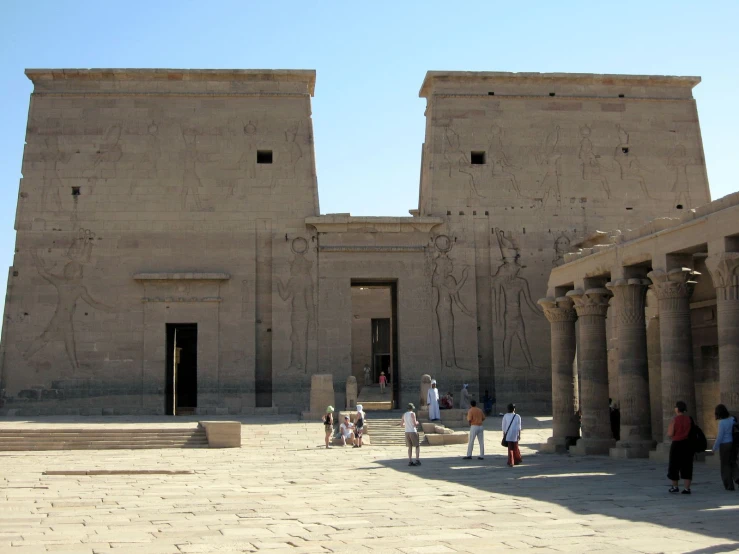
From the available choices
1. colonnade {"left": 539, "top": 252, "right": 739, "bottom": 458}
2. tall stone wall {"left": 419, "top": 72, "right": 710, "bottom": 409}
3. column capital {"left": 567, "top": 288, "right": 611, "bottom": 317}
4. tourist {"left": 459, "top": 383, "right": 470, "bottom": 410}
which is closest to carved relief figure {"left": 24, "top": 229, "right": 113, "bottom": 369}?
tall stone wall {"left": 419, "top": 72, "right": 710, "bottom": 409}

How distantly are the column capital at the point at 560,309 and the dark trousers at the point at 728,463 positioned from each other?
7.02m

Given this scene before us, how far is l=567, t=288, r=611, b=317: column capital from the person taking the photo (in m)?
16.1

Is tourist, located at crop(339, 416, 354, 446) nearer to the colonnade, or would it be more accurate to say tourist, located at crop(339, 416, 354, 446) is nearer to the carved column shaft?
the colonnade

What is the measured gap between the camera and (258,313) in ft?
84.4

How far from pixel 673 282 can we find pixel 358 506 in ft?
22.0

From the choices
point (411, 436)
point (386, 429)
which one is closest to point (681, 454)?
point (411, 436)

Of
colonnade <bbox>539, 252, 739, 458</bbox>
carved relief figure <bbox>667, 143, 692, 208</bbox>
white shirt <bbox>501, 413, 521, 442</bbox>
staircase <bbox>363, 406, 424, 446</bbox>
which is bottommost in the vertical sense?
staircase <bbox>363, 406, 424, 446</bbox>

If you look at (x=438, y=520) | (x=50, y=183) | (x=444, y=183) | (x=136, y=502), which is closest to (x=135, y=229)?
(x=50, y=183)

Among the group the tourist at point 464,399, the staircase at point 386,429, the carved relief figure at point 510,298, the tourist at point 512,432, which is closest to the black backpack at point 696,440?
the tourist at point 512,432

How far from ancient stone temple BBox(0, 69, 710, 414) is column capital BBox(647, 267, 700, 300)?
39.6 ft

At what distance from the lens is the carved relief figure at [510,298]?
25.8 metres

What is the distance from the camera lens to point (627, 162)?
27.1m

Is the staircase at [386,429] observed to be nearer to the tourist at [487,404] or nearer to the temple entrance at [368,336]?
the tourist at [487,404]

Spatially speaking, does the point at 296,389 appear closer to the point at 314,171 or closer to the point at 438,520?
the point at 314,171
